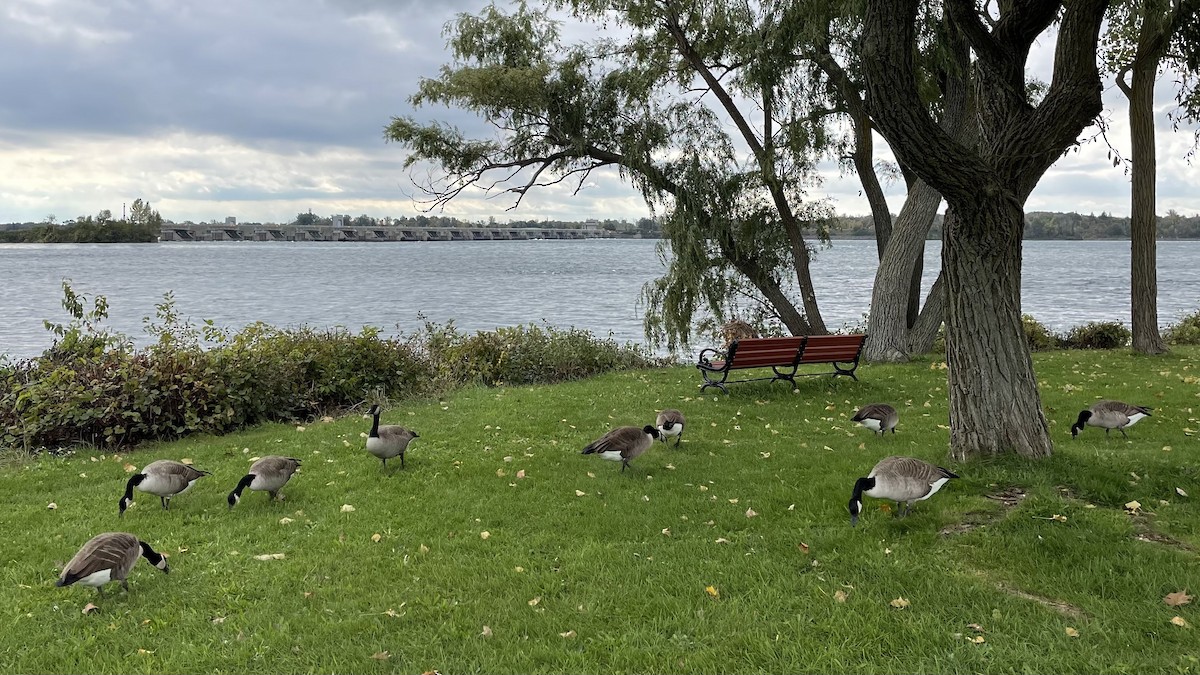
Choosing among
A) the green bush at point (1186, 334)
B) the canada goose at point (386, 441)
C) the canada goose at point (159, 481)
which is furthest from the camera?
the green bush at point (1186, 334)

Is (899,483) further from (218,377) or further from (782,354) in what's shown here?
(218,377)

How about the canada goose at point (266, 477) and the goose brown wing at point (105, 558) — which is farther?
the canada goose at point (266, 477)

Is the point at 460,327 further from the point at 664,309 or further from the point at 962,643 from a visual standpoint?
the point at 962,643

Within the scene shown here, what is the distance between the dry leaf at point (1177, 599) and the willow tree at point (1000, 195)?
8.20 feet

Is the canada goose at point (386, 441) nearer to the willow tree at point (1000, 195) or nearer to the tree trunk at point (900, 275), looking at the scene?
the willow tree at point (1000, 195)

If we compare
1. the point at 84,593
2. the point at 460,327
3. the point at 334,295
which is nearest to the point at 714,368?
the point at 84,593

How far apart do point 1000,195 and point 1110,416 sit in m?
3.32

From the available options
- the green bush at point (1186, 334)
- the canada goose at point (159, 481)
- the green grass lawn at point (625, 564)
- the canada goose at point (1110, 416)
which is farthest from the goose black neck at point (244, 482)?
the green bush at point (1186, 334)

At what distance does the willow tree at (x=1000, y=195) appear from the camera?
22.1 feet

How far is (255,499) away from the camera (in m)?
7.16

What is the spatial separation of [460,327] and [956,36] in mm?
21470

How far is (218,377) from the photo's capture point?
10.9m

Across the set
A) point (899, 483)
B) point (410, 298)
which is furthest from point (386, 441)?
point (410, 298)

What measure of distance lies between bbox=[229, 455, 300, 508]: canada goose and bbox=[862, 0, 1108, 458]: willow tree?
20.2 feet
